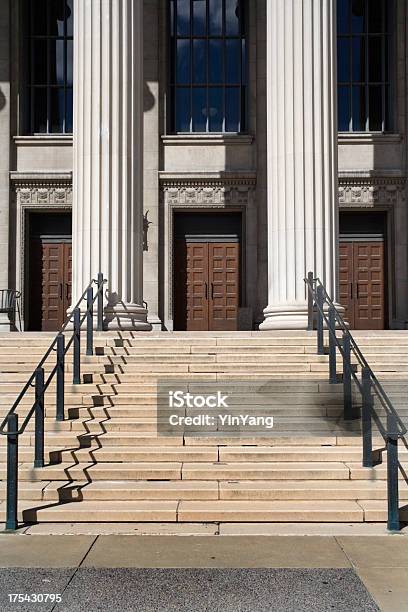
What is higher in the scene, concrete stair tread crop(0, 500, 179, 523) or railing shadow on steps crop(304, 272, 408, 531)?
railing shadow on steps crop(304, 272, 408, 531)

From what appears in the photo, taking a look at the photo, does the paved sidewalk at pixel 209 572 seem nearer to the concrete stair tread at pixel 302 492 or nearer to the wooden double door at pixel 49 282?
the concrete stair tread at pixel 302 492

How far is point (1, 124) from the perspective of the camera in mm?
19641

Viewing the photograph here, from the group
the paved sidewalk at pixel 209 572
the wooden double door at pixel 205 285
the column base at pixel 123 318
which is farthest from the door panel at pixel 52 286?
the paved sidewalk at pixel 209 572

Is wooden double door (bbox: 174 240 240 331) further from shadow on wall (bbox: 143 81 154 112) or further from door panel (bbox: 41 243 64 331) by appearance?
shadow on wall (bbox: 143 81 154 112)

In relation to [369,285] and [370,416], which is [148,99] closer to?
[369,285]

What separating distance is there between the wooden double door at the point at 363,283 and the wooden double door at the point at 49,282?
287 inches

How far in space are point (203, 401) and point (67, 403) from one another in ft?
5.90

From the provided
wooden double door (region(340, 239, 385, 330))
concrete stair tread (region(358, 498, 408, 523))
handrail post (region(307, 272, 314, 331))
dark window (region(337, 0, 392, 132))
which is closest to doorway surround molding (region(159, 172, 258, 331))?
wooden double door (region(340, 239, 385, 330))

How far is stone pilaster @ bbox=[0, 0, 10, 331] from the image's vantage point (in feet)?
63.0

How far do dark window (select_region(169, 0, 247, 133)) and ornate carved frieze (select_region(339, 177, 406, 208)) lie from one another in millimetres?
3237

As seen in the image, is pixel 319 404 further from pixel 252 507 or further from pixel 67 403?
pixel 67 403

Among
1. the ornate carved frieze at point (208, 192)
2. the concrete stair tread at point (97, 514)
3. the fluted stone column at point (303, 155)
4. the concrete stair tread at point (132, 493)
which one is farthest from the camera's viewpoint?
the ornate carved frieze at point (208, 192)

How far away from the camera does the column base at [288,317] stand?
13.6 metres

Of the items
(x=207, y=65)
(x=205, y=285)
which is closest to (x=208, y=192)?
(x=205, y=285)
